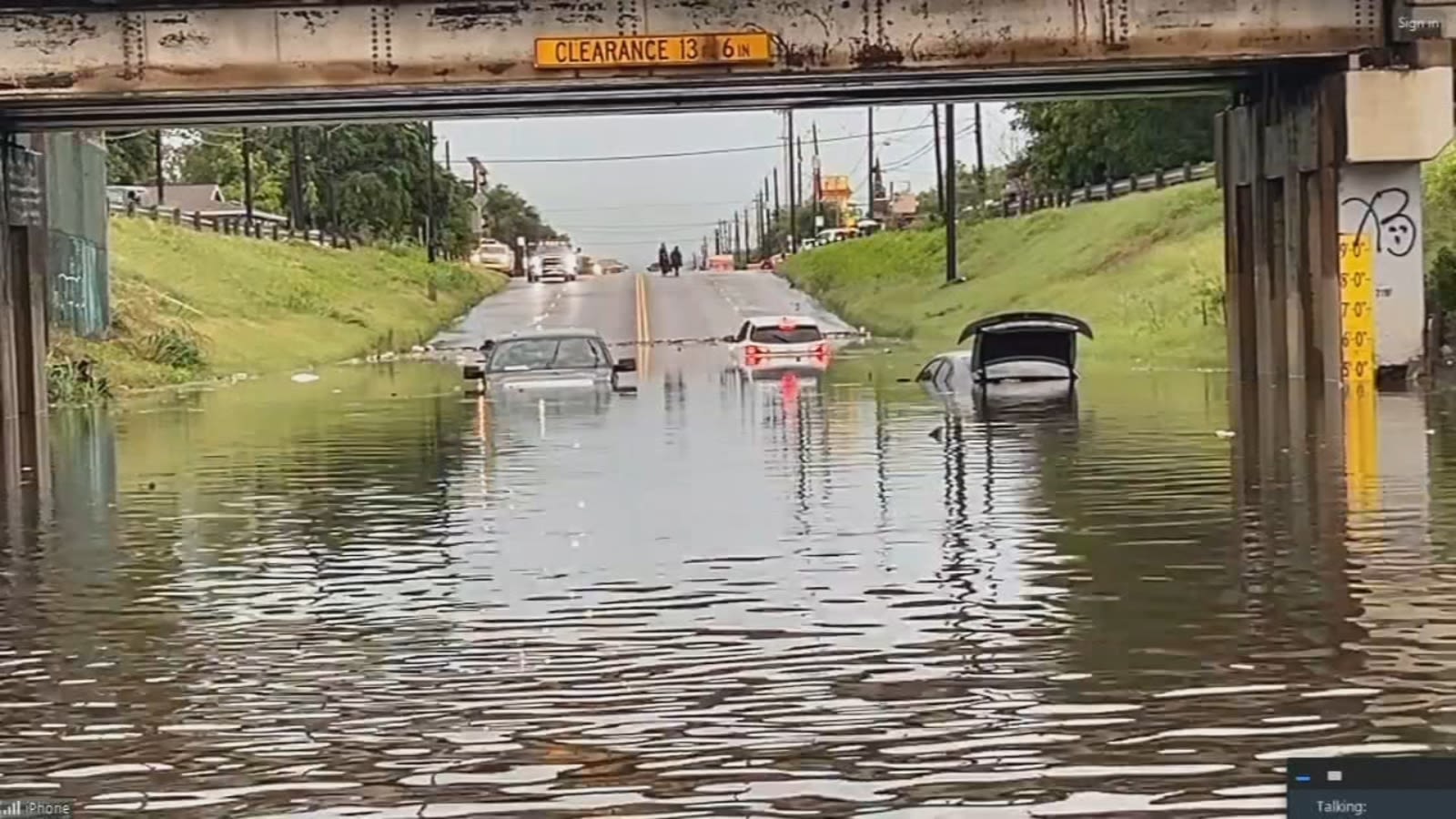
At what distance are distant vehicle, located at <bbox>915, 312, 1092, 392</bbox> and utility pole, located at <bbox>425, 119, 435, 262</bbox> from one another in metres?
74.2

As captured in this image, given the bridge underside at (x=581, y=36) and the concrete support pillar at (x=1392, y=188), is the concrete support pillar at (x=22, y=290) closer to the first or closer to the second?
the bridge underside at (x=581, y=36)

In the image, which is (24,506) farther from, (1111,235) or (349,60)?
(1111,235)

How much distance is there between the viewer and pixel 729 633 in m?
11.3

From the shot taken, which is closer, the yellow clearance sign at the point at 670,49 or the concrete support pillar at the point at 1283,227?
the yellow clearance sign at the point at 670,49

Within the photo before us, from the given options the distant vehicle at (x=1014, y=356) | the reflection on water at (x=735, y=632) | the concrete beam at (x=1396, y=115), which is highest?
the concrete beam at (x=1396, y=115)

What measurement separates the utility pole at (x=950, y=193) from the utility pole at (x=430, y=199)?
117 ft

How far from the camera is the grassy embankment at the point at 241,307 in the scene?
51.9 meters

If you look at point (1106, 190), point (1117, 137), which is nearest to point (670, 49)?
point (1106, 190)

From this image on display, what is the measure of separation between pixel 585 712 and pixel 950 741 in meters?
1.59

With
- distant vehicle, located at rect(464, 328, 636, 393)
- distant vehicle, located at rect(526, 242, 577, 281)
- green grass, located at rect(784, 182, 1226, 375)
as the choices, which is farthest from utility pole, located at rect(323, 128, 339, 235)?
distant vehicle, located at rect(464, 328, 636, 393)

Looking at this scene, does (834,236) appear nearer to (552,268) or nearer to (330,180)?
(552,268)

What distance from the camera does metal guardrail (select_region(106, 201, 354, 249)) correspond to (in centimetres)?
8175

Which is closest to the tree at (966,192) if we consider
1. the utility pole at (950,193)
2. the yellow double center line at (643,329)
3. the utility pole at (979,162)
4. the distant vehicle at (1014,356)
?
the utility pole at (979,162)

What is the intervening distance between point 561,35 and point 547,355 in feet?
26.3
